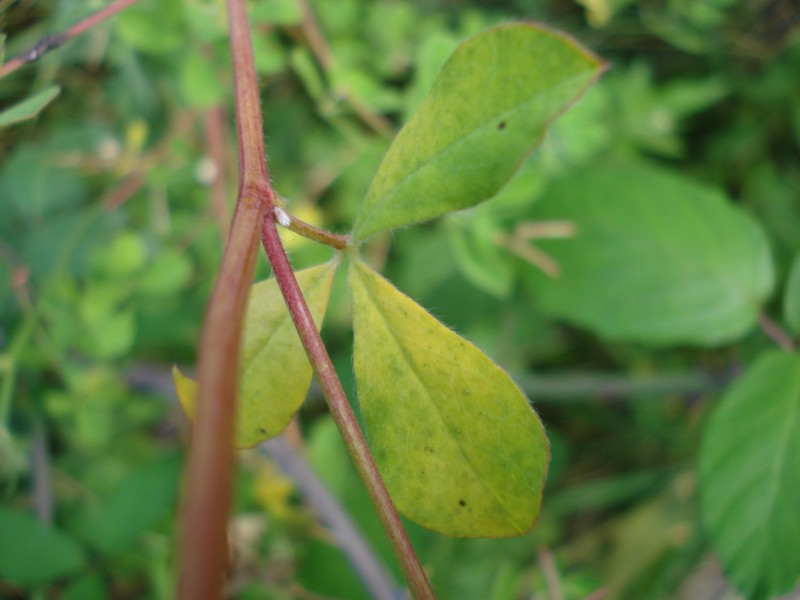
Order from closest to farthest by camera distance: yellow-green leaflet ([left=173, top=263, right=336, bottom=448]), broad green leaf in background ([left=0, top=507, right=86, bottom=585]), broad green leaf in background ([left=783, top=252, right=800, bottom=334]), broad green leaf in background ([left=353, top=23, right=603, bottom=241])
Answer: broad green leaf in background ([left=353, top=23, right=603, bottom=241]) < yellow-green leaflet ([left=173, top=263, right=336, bottom=448]) < broad green leaf in background ([left=783, top=252, right=800, bottom=334]) < broad green leaf in background ([left=0, top=507, right=86, bottom=585])

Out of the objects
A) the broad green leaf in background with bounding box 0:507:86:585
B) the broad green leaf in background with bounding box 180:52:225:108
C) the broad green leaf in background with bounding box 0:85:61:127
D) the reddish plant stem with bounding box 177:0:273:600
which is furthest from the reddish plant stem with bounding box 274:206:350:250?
the broad green leaf in background with bounding box 0:507:86:585

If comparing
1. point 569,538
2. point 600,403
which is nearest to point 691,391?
point 600,403

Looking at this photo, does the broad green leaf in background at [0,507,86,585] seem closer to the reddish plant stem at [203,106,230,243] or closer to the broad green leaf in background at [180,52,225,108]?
the reddish plant stem at [203,106,230,243]

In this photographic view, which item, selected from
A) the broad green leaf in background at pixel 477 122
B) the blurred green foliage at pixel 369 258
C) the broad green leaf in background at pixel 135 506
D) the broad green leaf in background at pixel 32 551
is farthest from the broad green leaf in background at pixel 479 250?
the broad green leaf in background at pixel 32 551

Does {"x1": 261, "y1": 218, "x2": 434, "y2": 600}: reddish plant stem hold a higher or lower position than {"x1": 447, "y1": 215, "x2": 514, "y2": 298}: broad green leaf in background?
higher

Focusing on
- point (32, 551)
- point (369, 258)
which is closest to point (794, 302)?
point (369, 258)

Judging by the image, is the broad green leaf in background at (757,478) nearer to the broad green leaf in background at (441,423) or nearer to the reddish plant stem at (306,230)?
the broad green leaf in background at (441,423)

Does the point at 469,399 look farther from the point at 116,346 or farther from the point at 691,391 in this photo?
the point at 691,391
